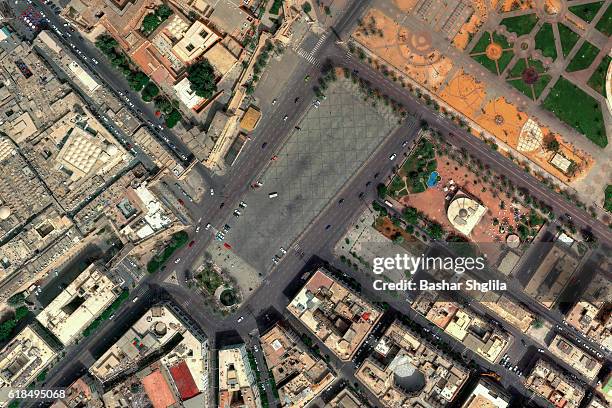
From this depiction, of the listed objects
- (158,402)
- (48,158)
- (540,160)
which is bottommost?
(158,402)

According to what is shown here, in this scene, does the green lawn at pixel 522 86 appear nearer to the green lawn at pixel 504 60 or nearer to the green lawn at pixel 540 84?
the green lawn at pixel 540 84

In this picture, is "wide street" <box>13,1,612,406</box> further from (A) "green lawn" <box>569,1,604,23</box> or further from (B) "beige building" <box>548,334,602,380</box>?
(A) "green lawn" <box>569,1,604,23</box>

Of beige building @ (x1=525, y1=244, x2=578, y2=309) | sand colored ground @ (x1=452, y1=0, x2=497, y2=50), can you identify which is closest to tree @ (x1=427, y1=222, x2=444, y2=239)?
beige building @ (x1=525, y1=244, x2=578, y2=309)

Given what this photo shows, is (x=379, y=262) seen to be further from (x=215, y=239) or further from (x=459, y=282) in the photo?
(x=215, y=239)

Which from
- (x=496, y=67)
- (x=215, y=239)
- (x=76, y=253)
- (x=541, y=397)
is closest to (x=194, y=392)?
(x=215, y=239)

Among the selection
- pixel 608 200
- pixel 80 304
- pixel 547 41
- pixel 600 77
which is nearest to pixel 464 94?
pixel 547 41

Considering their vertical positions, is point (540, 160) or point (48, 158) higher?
point (540, 160)

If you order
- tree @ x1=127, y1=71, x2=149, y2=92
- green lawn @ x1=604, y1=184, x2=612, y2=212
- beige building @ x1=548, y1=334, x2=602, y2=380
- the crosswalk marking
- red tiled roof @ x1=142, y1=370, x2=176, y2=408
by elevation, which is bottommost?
red tiled roof @ x1=142, y1=370, x2=176, y2=408

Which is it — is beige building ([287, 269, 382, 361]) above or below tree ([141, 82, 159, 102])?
below
